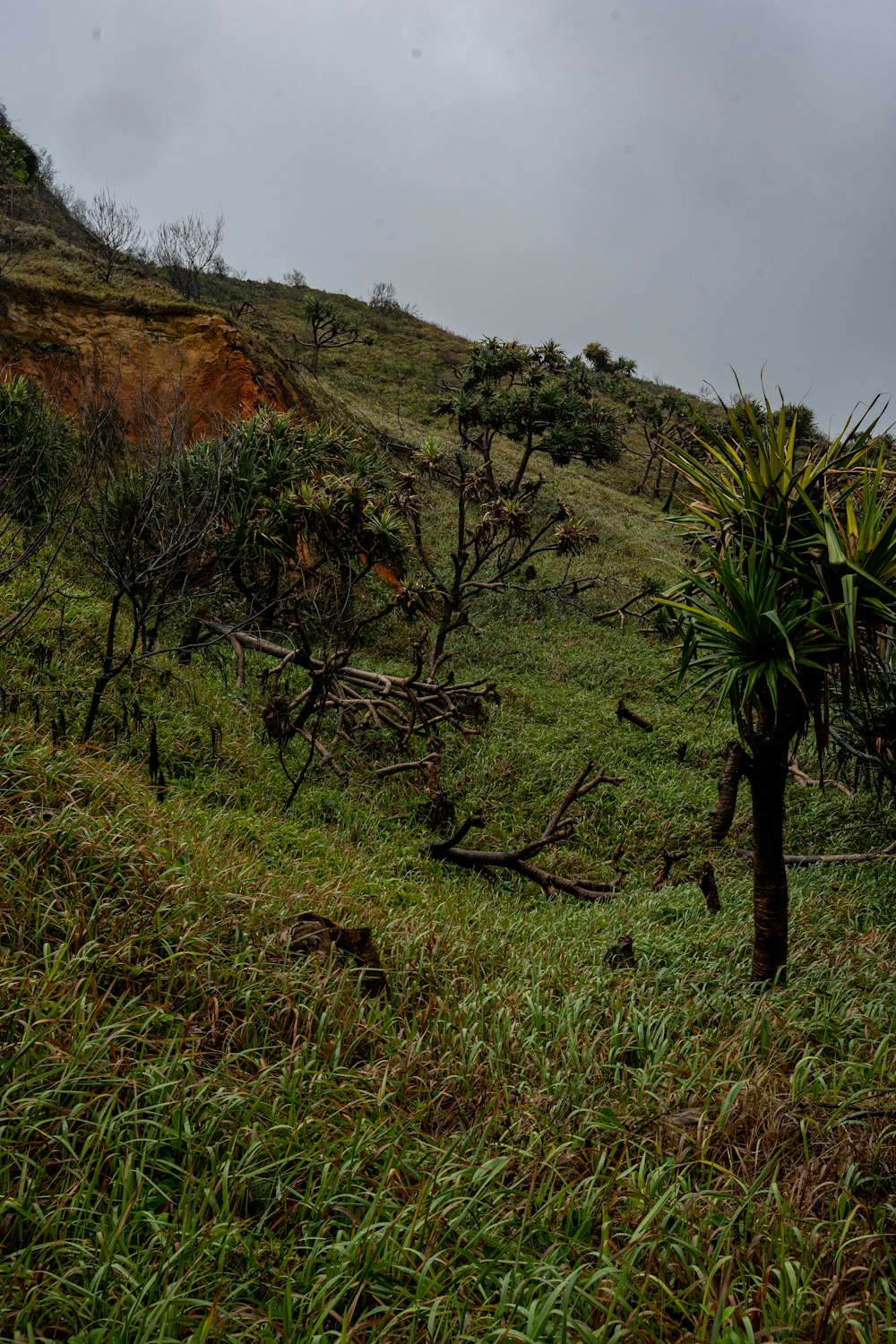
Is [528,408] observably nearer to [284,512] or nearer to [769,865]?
[284,512]

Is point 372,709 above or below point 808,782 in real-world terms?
below

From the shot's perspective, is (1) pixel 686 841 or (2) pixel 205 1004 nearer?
(2) pixel 205 1004

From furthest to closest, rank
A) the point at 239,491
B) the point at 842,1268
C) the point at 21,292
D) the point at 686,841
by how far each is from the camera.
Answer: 1. the point at 21,292
2. the point at 239,491
3. the point at 686,841
4. the point at 842,1268

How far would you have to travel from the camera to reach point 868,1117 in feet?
10.5

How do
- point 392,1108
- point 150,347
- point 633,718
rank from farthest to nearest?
point 150,347 < point 633,718 < point 392,1108

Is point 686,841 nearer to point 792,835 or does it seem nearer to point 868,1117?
point 792,835

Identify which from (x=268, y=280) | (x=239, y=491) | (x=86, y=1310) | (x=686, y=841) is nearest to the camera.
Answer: (x=86, y=1310)

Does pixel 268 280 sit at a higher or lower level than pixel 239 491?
higher

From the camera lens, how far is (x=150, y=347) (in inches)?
712

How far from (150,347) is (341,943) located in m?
18.3

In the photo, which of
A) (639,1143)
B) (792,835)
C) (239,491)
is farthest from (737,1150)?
(239,491)

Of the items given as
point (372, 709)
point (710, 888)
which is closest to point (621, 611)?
point (372, 709)

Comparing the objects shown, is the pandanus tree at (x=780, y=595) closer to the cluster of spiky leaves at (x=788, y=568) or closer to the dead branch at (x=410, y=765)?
the cluster of spiky leaves at (x=788, y=568)

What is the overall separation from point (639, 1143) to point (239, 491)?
35.6 ft
